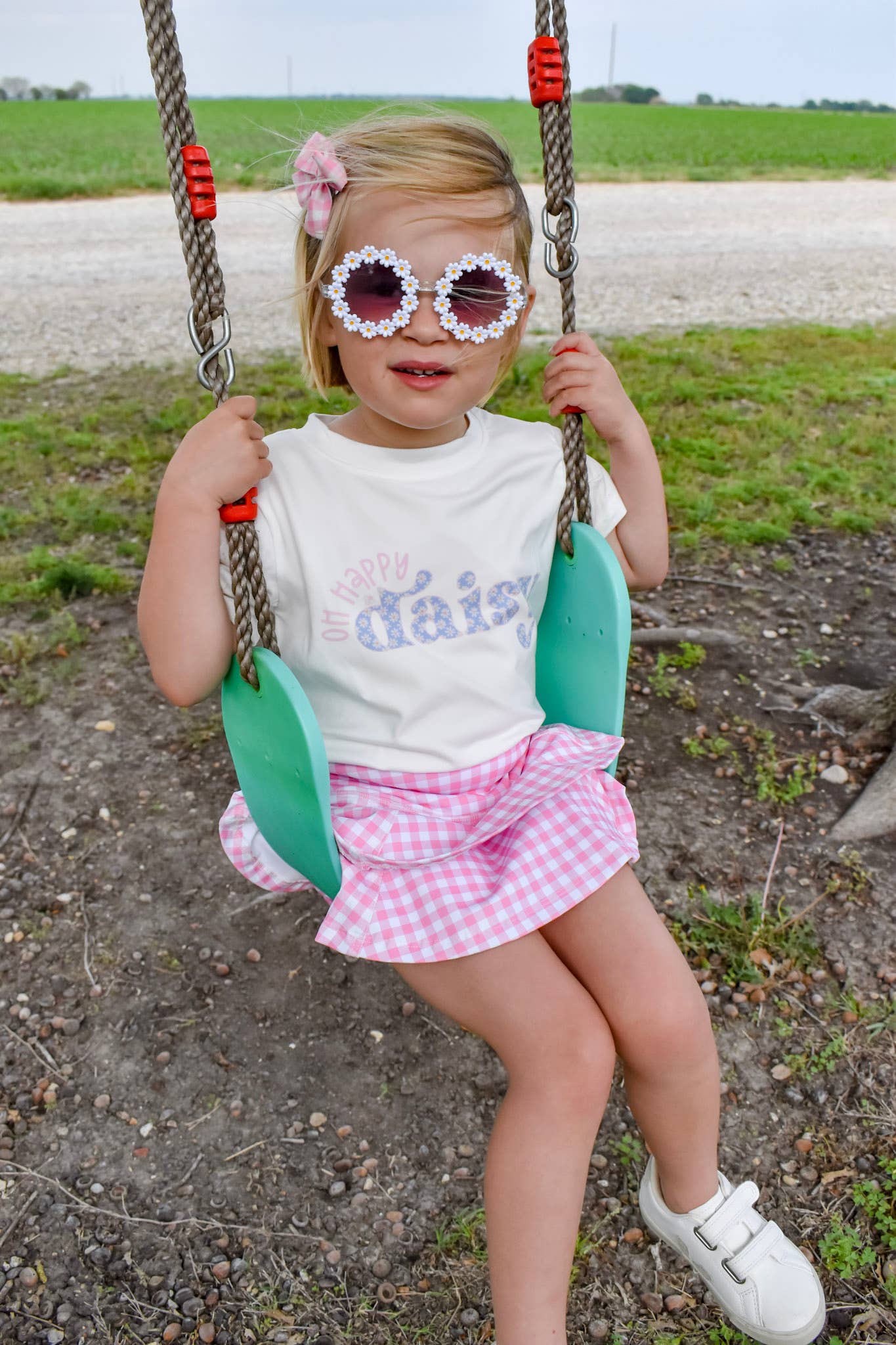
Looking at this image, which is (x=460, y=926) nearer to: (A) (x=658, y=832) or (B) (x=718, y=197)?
(A) (x=658, y=832)

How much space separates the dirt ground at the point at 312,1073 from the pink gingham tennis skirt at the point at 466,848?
594mm

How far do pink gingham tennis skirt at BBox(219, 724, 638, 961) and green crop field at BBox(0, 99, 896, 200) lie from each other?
1095 millimetres

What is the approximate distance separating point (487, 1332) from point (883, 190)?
20019 millimetres

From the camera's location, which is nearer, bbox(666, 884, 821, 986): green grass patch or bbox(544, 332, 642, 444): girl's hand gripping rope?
bbox(544, 332, 642, 444): girl's hand gripping rope

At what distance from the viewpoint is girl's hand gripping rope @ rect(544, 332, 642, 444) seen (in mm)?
2025

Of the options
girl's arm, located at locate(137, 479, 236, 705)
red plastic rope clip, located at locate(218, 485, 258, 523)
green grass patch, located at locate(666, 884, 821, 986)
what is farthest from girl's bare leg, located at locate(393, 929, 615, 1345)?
green grass patch, located at locate(666, 884, 821, 986)

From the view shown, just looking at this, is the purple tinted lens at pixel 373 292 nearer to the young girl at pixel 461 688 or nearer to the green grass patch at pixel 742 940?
the young girl at pixel 461 688

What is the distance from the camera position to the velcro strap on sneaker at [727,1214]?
1848 millimetres

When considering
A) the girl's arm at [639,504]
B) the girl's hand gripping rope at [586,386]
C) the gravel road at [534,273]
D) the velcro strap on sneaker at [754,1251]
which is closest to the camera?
the velcro strap on sneaker at [754,1251]

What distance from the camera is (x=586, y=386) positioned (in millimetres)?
2027

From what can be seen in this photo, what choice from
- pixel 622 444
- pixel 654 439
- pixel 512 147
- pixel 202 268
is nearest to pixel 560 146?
pixel 622 444

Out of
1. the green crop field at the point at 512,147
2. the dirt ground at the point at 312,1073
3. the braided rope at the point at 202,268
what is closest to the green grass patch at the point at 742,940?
the dirt ground at the point at 312,1073

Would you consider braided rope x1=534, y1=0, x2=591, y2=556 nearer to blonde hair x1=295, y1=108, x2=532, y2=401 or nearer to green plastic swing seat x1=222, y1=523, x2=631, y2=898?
blonde hair x1=295, y1=108, x2=532, y2=401

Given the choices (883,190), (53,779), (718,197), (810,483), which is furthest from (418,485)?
(883,190)
